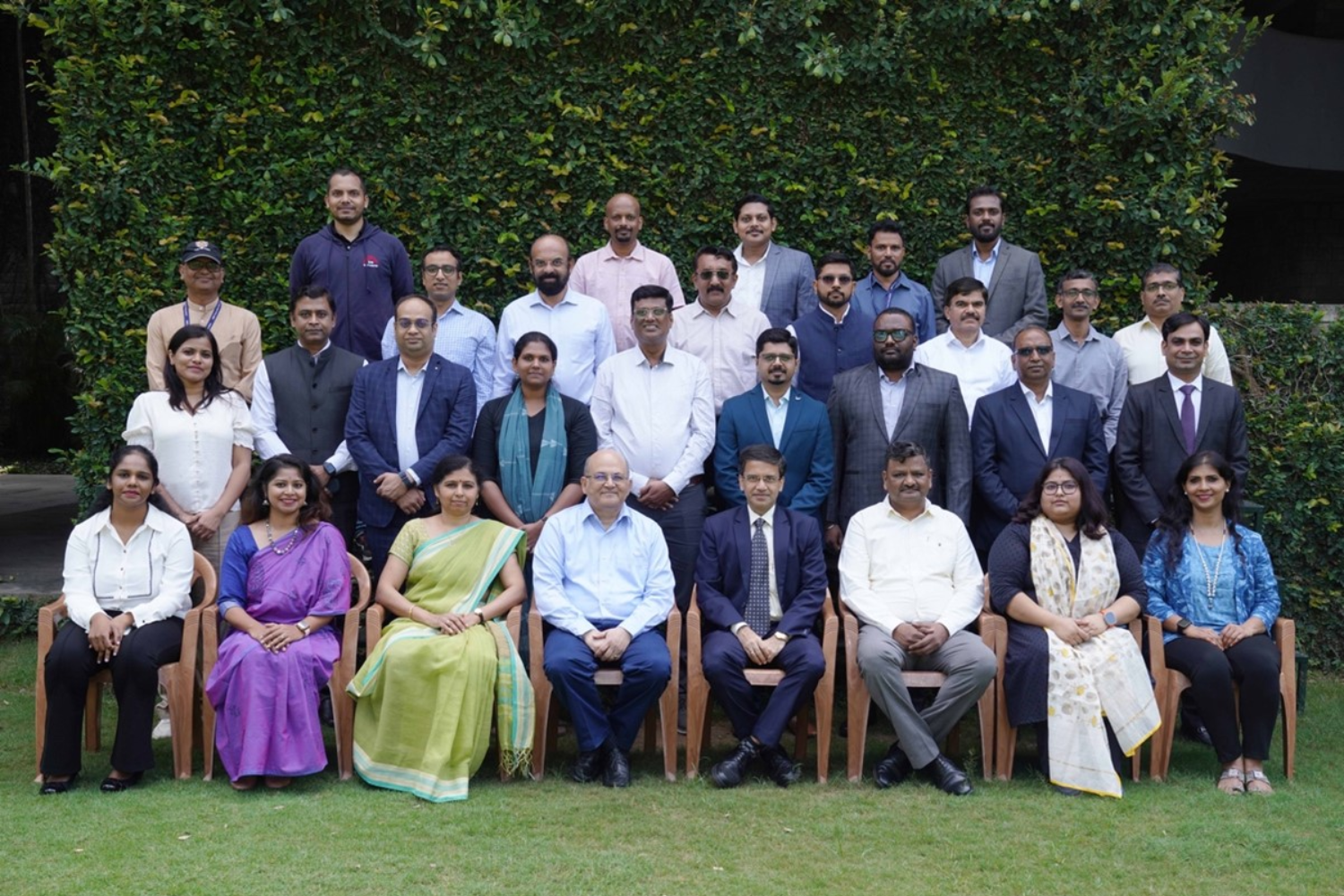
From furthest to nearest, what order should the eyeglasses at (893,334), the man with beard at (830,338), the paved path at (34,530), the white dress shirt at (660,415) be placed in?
the paved path at (34,530) < the man with beard at (830,338) < the white dress shirt at (660,415) < the eyeglasses at (893,334)

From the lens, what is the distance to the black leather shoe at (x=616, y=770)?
208 inches

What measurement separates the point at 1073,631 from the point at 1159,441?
1183mm

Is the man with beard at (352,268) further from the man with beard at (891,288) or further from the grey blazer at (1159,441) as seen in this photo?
the grey blazer at (1159,441)

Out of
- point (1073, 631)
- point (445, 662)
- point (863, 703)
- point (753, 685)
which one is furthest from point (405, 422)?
point (1073, 631)

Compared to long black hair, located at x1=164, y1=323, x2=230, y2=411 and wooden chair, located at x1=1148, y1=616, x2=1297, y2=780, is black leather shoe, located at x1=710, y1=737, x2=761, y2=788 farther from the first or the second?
long black hair, located at x1=164, y1=323, x2=230, y2=411

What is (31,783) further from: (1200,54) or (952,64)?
(1200,54)

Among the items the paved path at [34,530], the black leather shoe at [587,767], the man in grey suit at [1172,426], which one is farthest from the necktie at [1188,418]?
the paved path at [34,530]

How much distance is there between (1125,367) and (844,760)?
7.97 ft

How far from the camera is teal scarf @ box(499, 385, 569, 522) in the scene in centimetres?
610

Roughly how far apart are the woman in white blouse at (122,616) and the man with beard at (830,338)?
2965 mm

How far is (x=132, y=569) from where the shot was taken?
5508 millimetres

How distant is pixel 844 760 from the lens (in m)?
5.75

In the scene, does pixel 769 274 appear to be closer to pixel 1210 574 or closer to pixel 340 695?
pixel 1210 574

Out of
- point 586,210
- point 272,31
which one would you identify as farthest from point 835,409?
point 272,31
